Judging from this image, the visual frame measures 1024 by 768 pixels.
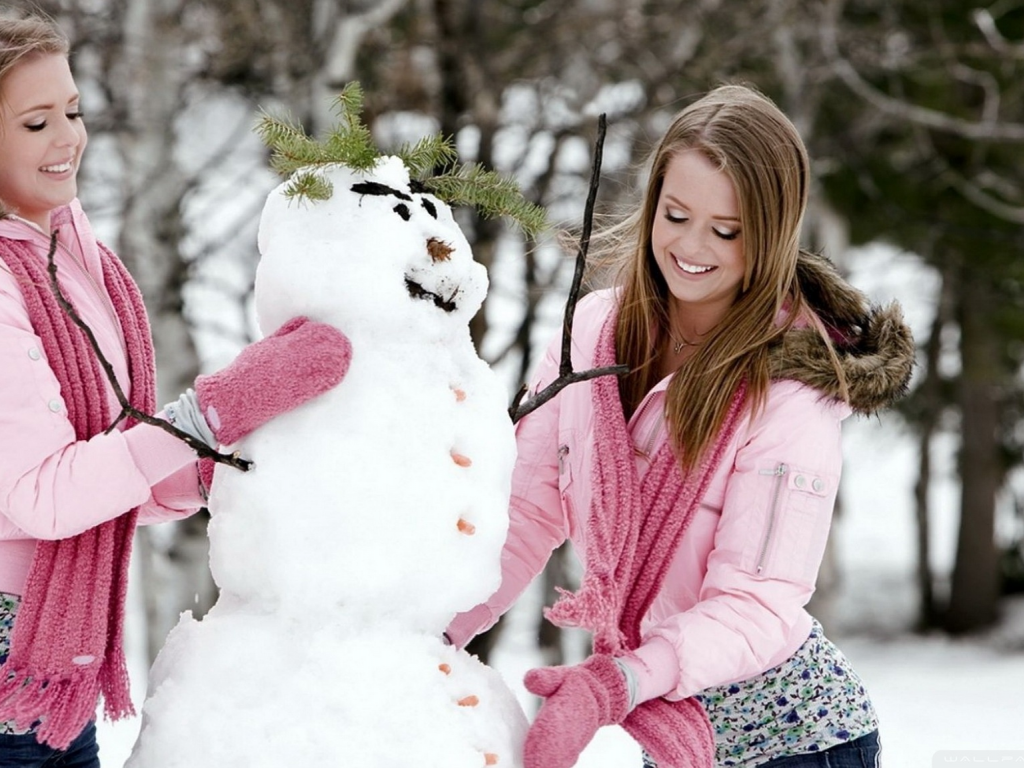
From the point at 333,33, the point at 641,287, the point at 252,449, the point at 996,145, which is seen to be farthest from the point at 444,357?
the point at 996,145

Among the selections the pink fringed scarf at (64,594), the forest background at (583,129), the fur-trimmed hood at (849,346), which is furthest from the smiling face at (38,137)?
the forest background at (583,129)

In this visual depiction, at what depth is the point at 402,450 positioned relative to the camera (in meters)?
1.73

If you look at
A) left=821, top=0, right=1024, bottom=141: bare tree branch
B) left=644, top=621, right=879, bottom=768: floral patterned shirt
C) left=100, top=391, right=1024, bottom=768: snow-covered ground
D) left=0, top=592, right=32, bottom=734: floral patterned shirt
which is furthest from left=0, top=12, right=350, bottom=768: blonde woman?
left=821, top=0, right=1024, bottom=141: bare tree branch

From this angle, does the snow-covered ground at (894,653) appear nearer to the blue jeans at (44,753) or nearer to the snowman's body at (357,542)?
the blue jeans at (44,753)

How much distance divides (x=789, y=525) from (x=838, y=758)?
48 cm

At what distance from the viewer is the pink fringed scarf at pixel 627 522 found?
1.97 metres

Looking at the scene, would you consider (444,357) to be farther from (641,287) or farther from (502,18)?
(502,18)

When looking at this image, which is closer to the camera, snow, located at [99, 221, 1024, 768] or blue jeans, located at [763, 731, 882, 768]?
snow, located at [99, 221, 1024, 768]

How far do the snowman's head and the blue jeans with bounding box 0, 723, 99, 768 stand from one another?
0.74 meters

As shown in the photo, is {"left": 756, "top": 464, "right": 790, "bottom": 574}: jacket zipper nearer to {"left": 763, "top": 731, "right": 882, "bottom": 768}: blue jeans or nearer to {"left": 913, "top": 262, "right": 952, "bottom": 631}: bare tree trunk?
{"left": 763, "top": 731, "right": 882, "bottom": 768}: blue jeans

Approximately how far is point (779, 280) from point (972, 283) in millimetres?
8200

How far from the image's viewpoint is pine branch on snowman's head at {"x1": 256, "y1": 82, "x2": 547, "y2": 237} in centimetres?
178

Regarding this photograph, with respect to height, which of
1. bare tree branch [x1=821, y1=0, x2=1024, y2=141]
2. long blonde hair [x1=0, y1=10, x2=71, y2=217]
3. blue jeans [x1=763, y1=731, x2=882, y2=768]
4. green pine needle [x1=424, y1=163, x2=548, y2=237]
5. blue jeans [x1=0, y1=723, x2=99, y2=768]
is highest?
long blonde hair [x1=0, y1=10, x2=71, y2=217]

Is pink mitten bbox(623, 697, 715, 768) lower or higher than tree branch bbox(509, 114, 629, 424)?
lower
